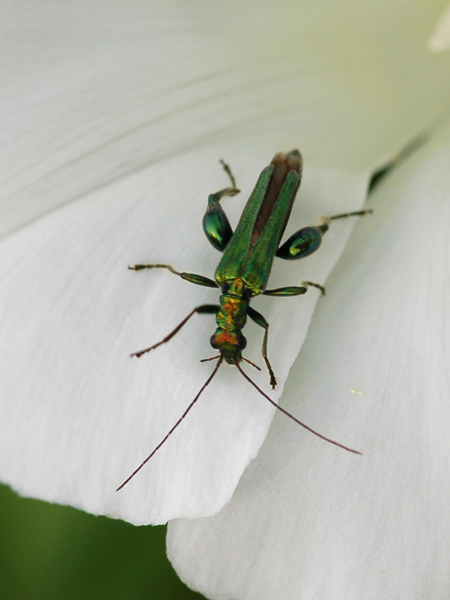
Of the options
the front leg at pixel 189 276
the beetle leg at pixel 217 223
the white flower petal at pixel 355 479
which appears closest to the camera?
the white flower petal at pixel 355 479

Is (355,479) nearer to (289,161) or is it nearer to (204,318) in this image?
(204,318)

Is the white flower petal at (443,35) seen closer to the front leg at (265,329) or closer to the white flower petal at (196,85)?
the white flower petal at (196,85)

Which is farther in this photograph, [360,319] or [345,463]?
[360,319]

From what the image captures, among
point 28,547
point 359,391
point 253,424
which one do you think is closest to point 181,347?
point 253,424

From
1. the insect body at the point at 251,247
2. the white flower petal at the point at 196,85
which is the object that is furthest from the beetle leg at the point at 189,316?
the white flower petal at the point at 196,85

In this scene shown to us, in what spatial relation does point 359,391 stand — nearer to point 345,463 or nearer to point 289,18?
point 345,463

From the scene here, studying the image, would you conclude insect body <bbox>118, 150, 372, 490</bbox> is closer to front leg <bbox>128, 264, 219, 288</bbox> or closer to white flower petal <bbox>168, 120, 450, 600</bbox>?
front leg <bbox>128, 264, 219, 288</bbox>
